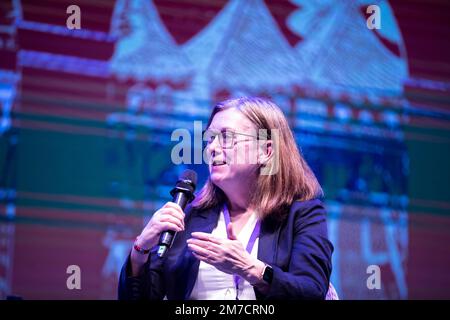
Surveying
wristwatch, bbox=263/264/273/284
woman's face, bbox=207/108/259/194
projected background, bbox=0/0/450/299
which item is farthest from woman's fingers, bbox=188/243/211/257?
projected background, bbox=0/0/450/299

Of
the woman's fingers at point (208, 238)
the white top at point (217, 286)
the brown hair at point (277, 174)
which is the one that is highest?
the brown hair at point (277, 174)

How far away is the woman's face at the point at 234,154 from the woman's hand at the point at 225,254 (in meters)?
0.34

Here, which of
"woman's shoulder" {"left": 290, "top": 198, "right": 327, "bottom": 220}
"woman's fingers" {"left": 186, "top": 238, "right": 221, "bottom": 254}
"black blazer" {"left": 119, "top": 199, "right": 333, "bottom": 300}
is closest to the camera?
"woman's fingers" {"left": 186, "top": 238, "right": 221, "bottom": 254}

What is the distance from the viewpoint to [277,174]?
7.13 ft

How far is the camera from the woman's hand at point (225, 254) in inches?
70.3

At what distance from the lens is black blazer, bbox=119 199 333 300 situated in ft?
6.35

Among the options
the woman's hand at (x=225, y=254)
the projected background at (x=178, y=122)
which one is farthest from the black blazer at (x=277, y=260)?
the projected background at (x=178, y=122)

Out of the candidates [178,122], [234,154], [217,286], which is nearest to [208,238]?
[217,286]

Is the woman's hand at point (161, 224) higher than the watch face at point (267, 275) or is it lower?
higher

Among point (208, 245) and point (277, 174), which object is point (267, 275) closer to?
point (208, 245)

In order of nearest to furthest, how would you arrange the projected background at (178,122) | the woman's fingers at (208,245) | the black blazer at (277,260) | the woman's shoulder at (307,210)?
1. the woman's fingers at (208,245)
2. the black blazer at (277,260)
3. the woman's shoulder at (307,210)
4. the projected background at (178,122)

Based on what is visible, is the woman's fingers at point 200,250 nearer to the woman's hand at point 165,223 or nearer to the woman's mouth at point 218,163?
the woman's hand at point 165,223

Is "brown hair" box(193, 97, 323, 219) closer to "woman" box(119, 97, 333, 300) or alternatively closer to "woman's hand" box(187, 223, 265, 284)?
"woman" box(119, 97, 333, 300)
